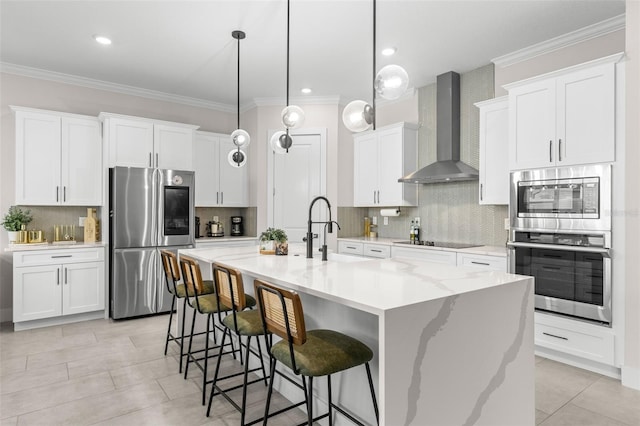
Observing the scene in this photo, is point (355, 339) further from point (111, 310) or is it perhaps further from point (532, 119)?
point (111, 310)

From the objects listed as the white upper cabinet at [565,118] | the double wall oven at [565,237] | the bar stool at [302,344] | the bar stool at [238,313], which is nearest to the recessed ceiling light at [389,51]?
the white upper cabinet at [565,118]

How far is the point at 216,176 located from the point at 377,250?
104 inches

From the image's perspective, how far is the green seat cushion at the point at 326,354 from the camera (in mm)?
1765

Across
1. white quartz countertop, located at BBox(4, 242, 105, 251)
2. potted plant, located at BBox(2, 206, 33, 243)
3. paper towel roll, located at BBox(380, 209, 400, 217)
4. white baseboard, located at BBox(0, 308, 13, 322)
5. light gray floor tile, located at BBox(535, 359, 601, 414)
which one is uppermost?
paper towel roll, located at BBox(380, 209, 400, 217)

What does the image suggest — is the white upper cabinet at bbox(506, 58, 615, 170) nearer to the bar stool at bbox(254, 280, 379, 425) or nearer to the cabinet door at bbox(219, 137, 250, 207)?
the bar stool at bbox(254, 280, 379, 425)

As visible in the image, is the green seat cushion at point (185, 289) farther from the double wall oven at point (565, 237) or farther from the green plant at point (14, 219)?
the double wall oven at point (565, 237)

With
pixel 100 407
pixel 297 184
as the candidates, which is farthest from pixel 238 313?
pixel 297 184

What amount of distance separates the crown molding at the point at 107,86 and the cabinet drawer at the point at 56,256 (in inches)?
84.4

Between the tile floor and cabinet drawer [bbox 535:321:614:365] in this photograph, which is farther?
cabinet drawer [bbox 535:321:614:365]

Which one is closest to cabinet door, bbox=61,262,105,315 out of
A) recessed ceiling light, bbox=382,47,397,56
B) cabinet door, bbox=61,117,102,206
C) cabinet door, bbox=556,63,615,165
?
cabinet door, bbox=61,117,102,206

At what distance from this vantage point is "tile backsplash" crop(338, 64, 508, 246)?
442cm

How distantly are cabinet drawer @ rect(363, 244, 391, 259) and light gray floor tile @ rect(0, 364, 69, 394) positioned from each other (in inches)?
135

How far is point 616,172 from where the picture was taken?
291 cm

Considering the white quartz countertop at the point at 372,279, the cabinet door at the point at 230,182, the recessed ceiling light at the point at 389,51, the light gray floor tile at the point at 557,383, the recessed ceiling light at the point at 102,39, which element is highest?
the recessed ceiling light at the point at 102,39
